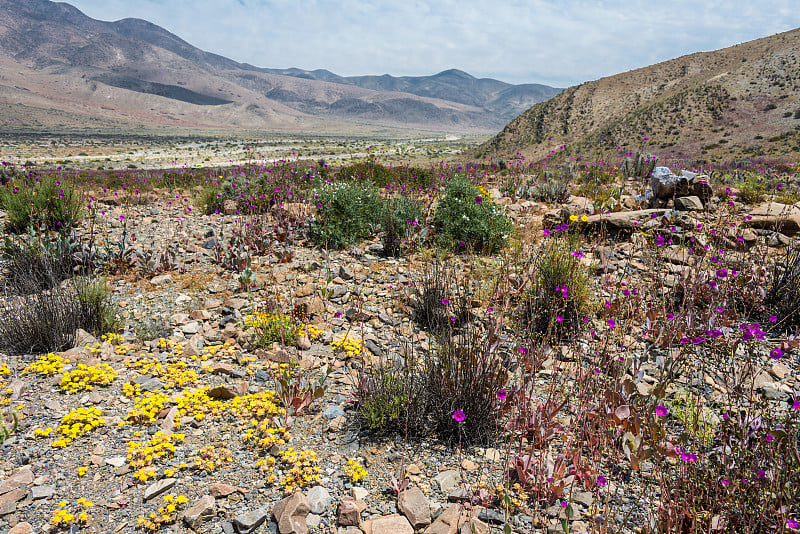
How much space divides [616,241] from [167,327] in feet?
20.0

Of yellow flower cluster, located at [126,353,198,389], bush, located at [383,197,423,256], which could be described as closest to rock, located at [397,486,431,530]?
yellow flower cluster, located at [126,353,198,389]

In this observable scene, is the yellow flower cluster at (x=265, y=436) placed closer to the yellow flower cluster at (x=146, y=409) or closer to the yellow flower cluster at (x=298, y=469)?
the yellow flower cluster at (x=298, y=469)

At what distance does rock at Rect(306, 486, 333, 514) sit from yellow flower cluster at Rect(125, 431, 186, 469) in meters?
0.98

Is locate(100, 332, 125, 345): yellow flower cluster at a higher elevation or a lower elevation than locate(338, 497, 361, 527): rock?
higher

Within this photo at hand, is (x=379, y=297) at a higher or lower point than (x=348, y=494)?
higher

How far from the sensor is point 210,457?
2656mm

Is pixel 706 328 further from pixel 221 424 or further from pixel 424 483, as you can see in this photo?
pixel 221 424

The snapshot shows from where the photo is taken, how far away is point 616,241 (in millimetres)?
6336

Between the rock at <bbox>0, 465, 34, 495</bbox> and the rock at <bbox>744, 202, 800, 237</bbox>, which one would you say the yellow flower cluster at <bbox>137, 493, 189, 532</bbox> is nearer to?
the rock at <bbox>0, 465, 34, 495</bbox>

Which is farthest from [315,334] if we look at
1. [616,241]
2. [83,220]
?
[83,220]

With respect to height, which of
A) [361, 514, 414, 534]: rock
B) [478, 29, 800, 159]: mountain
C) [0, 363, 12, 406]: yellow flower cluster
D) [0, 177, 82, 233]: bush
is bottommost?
[361, 514, 414, 534]: rock

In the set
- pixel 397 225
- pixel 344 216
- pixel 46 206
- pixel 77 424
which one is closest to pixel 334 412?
pixel 77 424

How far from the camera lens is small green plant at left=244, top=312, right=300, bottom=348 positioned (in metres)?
4.03

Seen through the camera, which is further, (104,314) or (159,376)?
(104,314)
